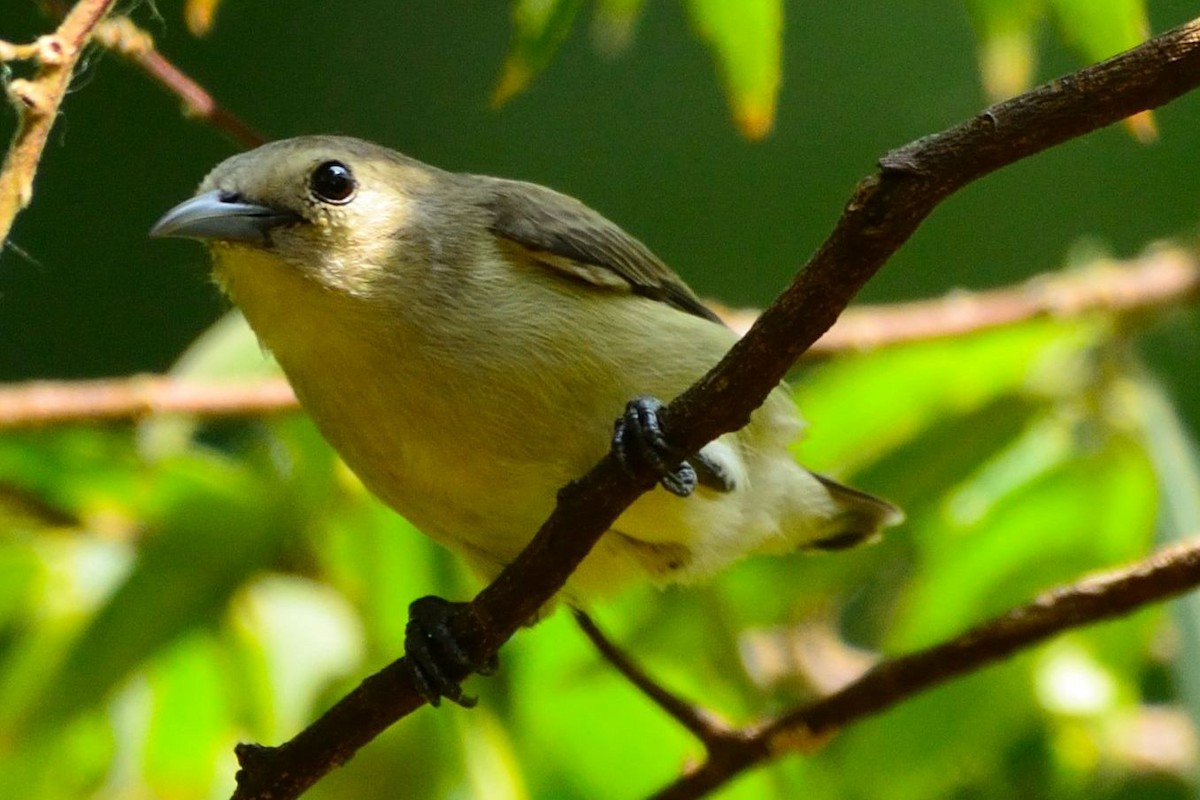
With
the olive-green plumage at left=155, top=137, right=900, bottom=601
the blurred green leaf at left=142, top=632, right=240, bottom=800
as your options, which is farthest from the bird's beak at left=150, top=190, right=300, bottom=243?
the blurred green leaf at left=142, top=632, right=240, bottom=800

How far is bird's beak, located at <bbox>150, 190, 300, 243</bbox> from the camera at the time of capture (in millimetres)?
2078

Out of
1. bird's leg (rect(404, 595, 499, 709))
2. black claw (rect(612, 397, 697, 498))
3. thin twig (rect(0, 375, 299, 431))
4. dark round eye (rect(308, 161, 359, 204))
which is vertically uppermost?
thin twig (rect(0, 375, 299, 431))

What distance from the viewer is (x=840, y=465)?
3150mm

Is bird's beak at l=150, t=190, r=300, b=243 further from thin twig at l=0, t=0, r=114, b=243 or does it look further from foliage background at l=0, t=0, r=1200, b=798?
thin twig at l=0, t=0, r=114, b=243

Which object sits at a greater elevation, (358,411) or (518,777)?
(358,411)

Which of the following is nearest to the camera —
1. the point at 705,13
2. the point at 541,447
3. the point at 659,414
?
A: the point at 659,414

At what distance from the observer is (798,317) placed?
1.56 metres

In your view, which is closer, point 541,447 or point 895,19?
point 541,447

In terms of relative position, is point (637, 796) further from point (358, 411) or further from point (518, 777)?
point (358, 411)

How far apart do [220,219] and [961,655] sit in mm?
1212

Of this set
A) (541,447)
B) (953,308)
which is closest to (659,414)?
(541,447)

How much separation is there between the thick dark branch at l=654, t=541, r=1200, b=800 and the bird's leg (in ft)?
1.14

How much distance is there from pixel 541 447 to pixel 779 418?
567 millimetres

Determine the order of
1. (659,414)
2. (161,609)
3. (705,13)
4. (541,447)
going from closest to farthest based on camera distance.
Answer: (659,414) < (705,13) < (541,447) < (161,609)
